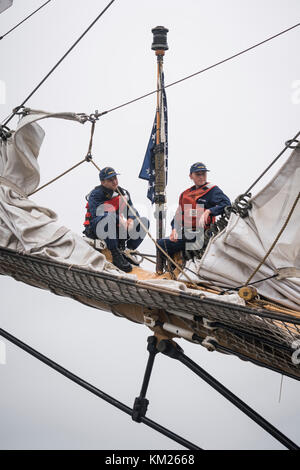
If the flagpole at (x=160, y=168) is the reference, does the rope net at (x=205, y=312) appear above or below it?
below

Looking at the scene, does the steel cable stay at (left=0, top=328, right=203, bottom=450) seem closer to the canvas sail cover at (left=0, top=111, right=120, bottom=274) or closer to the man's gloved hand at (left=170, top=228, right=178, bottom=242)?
the canvas sail cover at (left=0, top=111, right=120, bottom=274)

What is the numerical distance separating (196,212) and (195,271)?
48 centimetres

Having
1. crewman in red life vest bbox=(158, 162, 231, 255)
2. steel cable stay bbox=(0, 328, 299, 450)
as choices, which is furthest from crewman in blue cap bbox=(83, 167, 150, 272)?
steel cable stay bbox=(0, 328, 299, 450)

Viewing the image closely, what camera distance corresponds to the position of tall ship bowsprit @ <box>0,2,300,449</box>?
5.16 metres

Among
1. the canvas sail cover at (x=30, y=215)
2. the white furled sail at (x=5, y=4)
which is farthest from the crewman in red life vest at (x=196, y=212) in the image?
the white furled sail at (x=5, y=4)

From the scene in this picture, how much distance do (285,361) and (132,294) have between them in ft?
3.27

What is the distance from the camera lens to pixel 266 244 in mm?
5309

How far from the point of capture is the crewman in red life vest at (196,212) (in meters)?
6.10

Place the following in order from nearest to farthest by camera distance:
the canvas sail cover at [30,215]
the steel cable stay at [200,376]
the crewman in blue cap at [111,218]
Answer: the steel cable stay at [200,376], the canvas sail cover at [30,215], the crewman in blue cap at [111,218]

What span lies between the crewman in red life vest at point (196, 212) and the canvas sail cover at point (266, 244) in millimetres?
497

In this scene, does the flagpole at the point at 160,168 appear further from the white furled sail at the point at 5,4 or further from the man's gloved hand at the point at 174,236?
the white furled sail at the point at 5,4

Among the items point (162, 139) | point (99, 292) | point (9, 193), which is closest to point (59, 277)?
point (99, 292)
